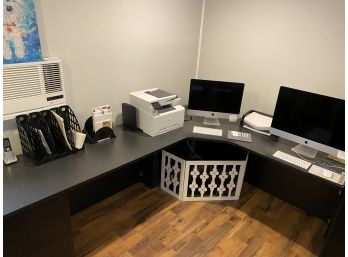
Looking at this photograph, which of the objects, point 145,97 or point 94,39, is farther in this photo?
point 145,97

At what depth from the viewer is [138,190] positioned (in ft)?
8.70

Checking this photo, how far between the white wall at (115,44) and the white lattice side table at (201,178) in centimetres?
72

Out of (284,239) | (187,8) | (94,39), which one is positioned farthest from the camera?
(187,8)

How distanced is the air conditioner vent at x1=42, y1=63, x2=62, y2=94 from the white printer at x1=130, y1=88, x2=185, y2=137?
624 mm

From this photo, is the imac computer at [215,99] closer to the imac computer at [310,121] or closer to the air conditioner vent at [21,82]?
the imac computer at [310,121]

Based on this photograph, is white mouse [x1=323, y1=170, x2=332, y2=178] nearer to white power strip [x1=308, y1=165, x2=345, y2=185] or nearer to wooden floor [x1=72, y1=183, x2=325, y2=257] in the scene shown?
white power strip [x1=308, y1=165, x2=345, y2=185]

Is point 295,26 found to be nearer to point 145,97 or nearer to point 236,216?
point 145,97

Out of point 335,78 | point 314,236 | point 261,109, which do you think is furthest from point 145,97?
point 314,236

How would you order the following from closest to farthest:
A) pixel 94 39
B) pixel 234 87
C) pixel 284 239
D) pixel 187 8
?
A: pixel 94 39
pixel 284 239
pixel 234 87
pixel 187 8

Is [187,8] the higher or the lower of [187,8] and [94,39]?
the higher

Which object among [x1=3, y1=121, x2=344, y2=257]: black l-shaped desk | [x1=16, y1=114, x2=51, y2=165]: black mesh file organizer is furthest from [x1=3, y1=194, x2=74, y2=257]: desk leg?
[x1=16, y1=114, x2=51, y2=165]: black mesh file organizer

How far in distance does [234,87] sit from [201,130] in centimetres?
50

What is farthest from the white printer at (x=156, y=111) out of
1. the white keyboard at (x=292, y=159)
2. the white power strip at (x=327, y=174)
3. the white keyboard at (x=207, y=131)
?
the white power strip at (x=327, y=174)

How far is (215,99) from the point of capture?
2426 mm
